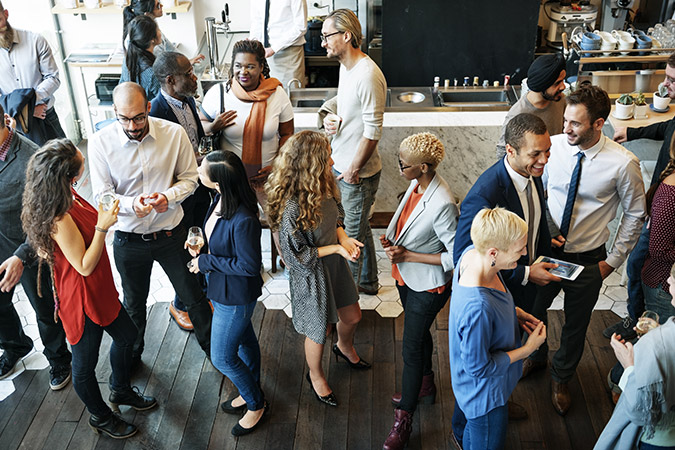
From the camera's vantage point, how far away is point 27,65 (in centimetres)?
477

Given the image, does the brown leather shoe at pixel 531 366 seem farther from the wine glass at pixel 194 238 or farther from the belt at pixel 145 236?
the belt at pixel 145 236

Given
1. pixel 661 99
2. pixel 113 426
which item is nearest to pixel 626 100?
pixel 661 99

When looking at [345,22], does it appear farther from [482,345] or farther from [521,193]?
[482,345]

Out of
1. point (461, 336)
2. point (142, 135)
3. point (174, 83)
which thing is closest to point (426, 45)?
point (174, 83)

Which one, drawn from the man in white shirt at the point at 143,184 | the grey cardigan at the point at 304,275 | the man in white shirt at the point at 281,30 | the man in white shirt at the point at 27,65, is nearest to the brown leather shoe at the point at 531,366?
the grey cardigan at the point at 304,275

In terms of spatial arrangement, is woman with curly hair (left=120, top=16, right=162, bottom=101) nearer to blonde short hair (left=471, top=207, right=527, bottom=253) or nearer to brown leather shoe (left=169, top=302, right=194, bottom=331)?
brown leather shoe (left=169, top=302, right=194, bottom=331)

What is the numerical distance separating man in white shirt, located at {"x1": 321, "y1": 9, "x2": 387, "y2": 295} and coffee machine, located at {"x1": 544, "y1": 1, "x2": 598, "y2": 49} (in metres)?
4.34

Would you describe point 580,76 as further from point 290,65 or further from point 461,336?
point 461,336

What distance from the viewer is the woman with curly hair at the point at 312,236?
287cm

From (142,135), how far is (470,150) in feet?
8.28

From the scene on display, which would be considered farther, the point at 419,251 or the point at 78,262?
the point at 419,251

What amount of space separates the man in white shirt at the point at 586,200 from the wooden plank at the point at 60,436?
2.53m

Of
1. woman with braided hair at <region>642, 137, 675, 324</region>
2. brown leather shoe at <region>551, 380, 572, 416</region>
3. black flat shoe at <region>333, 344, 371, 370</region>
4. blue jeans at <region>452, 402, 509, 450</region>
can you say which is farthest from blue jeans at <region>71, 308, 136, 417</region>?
woman with braided hair at <region>642, 137, 675, 324</region>

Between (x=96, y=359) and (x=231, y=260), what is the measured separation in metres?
0.88
